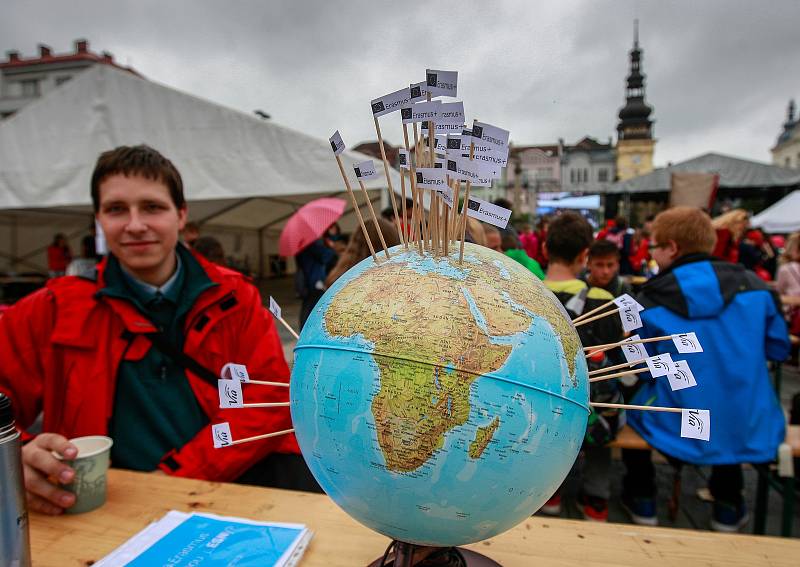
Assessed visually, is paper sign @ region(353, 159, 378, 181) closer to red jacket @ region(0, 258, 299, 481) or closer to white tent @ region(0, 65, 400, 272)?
red jacket @ region(0, 258, 299, 481)

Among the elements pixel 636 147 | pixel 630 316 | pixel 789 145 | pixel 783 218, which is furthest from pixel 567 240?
pixel 789 145

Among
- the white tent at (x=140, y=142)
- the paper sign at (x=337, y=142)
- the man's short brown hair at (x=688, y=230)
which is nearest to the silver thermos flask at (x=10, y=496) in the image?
the paper sign at (x=337, y=142)

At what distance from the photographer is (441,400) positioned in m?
0.77

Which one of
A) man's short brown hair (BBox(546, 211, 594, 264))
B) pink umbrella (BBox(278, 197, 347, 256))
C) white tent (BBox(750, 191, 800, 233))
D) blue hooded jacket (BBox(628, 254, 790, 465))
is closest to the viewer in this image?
blue hooded jacket (BBox(628, 254, 790, 465))

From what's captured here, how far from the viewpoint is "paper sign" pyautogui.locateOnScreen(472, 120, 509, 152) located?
85 centimetres

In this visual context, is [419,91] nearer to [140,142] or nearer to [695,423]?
[695,423]

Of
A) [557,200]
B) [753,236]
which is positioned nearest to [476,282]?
[753,236]

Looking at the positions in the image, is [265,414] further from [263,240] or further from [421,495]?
[263,240]

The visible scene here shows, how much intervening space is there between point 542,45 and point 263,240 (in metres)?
15.1

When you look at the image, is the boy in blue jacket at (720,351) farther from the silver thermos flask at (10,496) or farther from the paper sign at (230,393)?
the silver thermos flask at (10,496)

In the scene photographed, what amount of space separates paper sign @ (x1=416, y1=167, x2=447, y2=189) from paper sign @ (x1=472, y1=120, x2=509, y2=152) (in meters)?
0.09

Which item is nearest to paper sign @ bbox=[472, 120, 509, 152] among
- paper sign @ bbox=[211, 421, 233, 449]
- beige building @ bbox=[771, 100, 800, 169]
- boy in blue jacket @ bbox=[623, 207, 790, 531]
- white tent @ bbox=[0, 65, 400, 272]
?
paper sign @ bbox=[211, 421, 233, 449]

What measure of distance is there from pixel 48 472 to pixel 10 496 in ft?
1.23

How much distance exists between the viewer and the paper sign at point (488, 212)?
3.05ft
